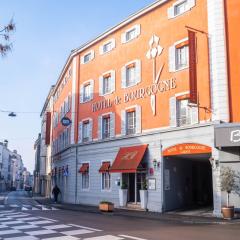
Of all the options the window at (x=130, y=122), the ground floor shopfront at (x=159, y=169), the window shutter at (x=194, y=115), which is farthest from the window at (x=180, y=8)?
the ground floor shopfront at (x=159, y=169)

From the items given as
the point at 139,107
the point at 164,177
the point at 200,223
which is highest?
the point at 139,107

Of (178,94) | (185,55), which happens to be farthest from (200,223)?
(185,55)

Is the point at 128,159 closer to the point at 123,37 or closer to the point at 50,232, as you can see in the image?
the point at 123,37

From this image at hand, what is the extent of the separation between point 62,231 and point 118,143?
1451 centimetres

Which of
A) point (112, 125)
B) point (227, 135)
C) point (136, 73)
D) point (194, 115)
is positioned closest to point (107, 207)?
point (194, 115)

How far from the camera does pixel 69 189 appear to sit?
117ft

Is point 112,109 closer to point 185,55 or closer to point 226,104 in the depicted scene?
point 185,55

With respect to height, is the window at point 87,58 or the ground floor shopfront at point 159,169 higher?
the window at point 87,58

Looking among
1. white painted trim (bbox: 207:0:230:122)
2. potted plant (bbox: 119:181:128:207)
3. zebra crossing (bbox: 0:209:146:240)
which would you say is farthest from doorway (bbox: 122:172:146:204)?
zebra crossing (bbox: 0:209:146:240)

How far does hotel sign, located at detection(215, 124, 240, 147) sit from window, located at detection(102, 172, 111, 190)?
1102cm

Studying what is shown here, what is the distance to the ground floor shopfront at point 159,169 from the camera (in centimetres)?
2278

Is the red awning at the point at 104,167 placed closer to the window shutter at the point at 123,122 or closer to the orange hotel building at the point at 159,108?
the orange hotel building at the point at 159,108

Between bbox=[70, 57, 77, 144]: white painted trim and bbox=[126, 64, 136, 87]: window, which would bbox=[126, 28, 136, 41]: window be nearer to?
bbox=[126, 64, 136, 87]: window

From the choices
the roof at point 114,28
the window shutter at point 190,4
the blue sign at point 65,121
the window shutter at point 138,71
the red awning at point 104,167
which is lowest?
the red awning at point 104,167
